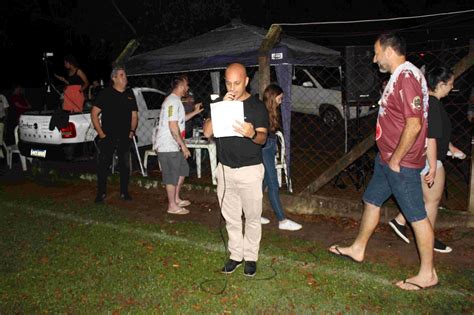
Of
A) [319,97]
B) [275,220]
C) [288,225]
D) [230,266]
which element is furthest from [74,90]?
[319,97]

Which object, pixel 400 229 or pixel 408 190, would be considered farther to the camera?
pixel 400 229

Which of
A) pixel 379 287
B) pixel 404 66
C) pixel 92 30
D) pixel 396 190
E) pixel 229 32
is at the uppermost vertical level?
pixel 92 30

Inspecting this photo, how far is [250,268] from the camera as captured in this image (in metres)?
4.41

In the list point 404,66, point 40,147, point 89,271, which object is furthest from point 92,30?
point 404,66

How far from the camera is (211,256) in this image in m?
4.95

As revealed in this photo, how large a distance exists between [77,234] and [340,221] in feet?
10.9

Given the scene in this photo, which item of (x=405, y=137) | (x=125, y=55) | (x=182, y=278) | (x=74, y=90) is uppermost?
(x=125, y=55)

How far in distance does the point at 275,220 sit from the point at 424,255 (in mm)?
2476

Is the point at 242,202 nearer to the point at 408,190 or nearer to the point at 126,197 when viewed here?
the point at 408,190

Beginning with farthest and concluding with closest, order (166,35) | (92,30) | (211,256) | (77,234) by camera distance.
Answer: (92,30), (166,35), (77,234), (211,256)

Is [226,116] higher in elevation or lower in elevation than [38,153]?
higher

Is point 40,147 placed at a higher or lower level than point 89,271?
higher

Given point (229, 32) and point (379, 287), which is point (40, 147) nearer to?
point (229, 32)

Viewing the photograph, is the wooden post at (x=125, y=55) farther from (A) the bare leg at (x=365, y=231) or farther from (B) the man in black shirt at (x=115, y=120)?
(A) the bare leg at (x=365, y=231)
